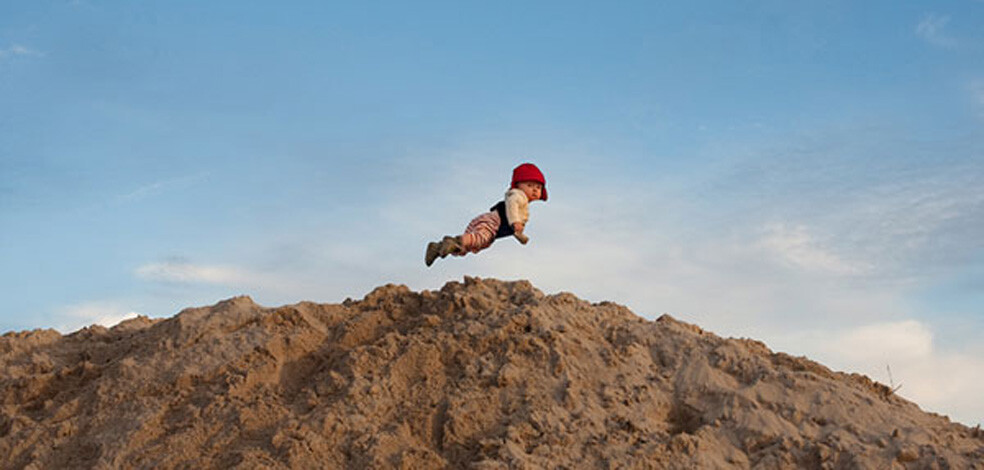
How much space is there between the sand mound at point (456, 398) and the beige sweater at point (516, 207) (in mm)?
670

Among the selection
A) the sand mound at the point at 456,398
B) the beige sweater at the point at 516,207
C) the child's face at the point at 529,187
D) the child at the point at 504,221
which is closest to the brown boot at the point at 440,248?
the child at the point at 504,221

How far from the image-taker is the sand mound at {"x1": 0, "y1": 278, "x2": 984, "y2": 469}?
6.31 m

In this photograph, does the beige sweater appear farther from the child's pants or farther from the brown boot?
the brown boot

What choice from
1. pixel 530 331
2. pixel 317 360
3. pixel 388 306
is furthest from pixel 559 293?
pixel 317 360

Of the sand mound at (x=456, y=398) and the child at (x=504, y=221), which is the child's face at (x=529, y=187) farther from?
the sand mound at (x=456, y=398)

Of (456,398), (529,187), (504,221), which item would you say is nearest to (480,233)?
(504,221)

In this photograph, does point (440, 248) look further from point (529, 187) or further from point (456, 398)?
point (456, 398)

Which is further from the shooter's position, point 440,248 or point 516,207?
point 516,207

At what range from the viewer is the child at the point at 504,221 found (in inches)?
319

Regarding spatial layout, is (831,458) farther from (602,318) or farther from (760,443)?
(602,318)

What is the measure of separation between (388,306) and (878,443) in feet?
13.2

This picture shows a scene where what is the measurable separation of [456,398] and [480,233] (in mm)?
2107

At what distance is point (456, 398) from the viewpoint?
6.57 metres

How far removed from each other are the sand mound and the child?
360mm
